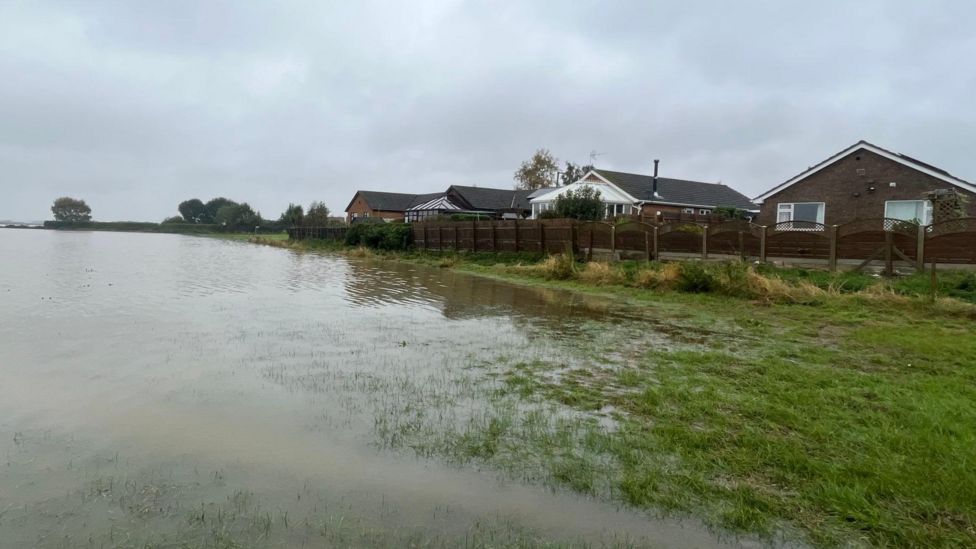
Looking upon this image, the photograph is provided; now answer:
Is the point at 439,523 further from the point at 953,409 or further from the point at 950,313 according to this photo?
the point at 950,313

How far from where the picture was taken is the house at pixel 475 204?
5253 centimetres

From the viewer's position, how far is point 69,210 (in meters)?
120

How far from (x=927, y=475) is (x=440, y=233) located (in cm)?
2969

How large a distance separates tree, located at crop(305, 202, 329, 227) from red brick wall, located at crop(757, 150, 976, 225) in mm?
47982

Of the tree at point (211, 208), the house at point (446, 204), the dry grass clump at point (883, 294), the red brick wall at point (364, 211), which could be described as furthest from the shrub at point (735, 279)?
the tree at point (211, 208)

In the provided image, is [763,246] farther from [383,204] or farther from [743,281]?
[383,204]

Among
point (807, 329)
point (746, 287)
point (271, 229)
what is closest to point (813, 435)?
point (807, 329)

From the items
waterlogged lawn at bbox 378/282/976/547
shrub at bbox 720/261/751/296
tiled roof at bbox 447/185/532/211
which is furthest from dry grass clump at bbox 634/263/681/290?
tiled roof at bbox 447/185/532/211

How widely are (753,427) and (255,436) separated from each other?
4.32 metres

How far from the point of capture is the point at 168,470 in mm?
4258

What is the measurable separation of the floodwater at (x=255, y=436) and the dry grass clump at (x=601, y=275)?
6.42 meters

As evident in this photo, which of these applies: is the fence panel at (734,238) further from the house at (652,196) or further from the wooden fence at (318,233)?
the wooden fence at (318,233)

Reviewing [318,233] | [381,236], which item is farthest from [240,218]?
[381,236]

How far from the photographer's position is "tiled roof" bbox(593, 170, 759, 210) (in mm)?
40625
